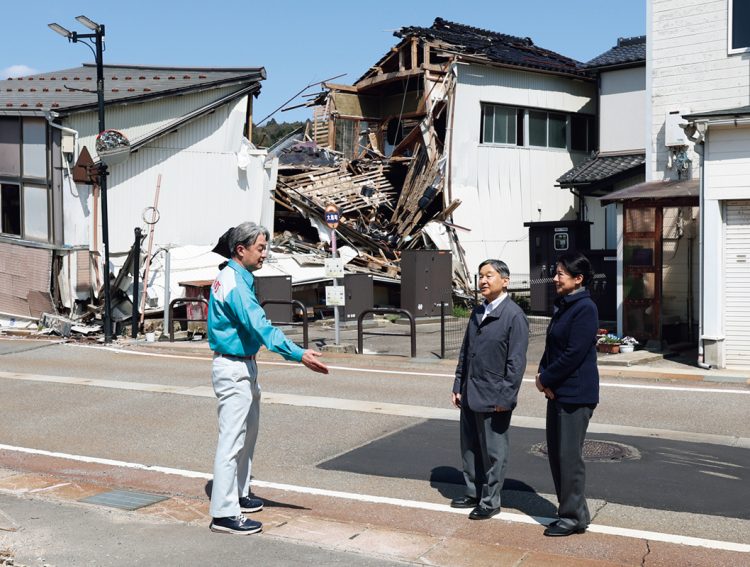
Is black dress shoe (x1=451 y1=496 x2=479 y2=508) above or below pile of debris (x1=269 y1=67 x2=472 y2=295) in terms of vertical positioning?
below

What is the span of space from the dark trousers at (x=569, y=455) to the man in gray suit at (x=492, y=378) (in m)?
0.39

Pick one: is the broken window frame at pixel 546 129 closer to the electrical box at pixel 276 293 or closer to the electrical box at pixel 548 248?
the electrical box at pixel 548 248

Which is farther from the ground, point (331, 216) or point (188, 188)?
point (188, 188)

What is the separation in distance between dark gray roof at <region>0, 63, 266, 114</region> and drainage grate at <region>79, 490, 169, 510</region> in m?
→ 16.4

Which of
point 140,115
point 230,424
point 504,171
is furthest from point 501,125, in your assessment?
point 230,424

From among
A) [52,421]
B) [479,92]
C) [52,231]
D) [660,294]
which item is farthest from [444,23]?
[52,421]

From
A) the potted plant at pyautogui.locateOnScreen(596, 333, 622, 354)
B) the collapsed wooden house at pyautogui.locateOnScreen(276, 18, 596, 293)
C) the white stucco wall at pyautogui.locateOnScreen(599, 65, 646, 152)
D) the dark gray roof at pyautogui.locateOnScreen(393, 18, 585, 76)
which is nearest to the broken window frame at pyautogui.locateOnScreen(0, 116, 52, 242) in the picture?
the collapsed wooden house at pyautogui.locateOnScreen(276, 18, 596, 293)

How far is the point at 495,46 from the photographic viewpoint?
29.5m

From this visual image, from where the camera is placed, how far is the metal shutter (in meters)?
13.9

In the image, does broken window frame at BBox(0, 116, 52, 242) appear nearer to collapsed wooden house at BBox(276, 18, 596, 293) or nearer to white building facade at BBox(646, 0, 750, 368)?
collapsed wooden house at BBox(276, 18, 596, 293)

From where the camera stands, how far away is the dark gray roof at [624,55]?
25.2m

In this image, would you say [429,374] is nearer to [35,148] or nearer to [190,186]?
[190,186]

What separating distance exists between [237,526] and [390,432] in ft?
12.1

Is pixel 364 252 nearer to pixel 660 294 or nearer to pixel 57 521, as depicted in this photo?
pixel 660 294
